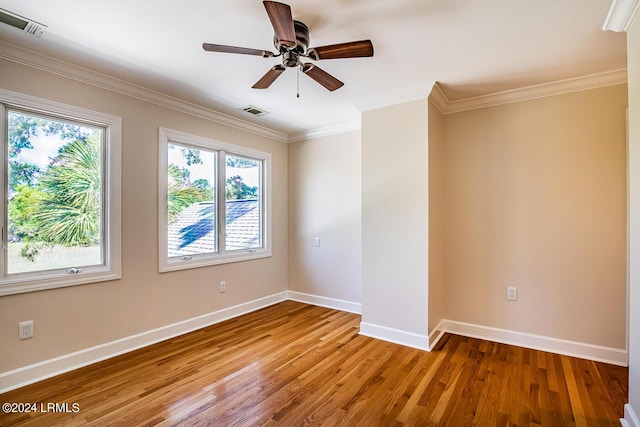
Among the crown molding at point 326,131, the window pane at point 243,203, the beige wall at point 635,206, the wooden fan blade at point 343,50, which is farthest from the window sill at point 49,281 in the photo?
the beige wall at point 635,206

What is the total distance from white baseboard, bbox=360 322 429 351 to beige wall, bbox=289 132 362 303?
2.48ft

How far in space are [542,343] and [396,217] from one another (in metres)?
1.77

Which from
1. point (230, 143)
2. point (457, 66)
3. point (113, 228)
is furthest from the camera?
point (230, 143)

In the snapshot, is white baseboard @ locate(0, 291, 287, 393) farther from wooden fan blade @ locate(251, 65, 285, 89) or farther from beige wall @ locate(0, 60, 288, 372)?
wooden fan blade @ locate(251, 65, 285, 89)

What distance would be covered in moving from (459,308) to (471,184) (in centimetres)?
133

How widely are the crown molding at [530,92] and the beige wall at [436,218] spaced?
12 cm

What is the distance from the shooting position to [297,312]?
399cm

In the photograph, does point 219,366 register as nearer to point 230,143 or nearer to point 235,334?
point 235,334

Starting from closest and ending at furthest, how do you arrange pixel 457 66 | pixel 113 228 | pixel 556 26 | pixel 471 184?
1. pixel 556 26
2. pixel 457 66
3. pixel 113 228
4. pixel 471 184

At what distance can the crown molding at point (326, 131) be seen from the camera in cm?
403

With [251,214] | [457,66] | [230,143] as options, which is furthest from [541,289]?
[230,143]

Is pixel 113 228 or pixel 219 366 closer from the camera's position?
pixel 219 366

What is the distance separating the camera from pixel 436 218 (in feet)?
10.3

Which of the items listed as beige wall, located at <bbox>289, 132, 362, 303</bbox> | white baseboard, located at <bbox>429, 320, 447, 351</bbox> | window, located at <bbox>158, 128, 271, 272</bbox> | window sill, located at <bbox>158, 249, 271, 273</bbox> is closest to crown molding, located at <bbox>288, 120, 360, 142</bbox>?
beige wall, located at <bbox>289, 132, 362, 303</bbox>
